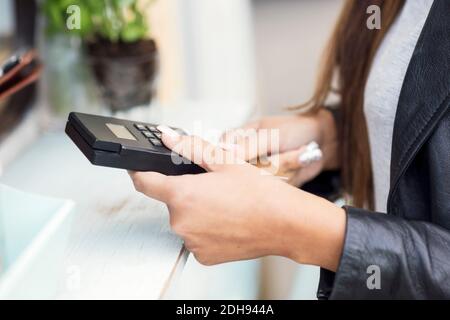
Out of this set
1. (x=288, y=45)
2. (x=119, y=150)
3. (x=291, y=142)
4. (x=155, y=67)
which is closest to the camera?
(x=119, y=150)

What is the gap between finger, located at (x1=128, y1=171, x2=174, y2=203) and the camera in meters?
0.46

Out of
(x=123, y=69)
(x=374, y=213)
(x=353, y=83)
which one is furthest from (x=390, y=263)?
(x=123, y=69)

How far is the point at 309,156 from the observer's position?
2.08 feet

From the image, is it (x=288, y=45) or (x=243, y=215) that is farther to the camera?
(x=288, y=45)

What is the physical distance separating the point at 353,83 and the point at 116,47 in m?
0.29

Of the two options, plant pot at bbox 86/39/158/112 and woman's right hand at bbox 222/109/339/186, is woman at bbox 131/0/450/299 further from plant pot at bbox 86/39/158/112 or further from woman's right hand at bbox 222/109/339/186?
plant pot at bbox 86/39/158/112

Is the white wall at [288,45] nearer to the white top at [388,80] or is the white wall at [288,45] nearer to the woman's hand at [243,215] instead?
the white top at [388,80]

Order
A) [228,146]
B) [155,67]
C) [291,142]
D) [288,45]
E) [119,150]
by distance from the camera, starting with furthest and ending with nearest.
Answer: [288,45] < [155,67] < [291,142] < [228,146] < [119,150]

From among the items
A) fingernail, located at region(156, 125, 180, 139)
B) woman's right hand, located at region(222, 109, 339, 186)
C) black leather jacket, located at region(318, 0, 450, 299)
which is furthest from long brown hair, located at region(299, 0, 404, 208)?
fingernail, located at region(156, 125, 180, 139)

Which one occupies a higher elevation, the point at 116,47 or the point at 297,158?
the point at 116,47

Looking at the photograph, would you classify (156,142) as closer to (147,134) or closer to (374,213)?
(147,134)

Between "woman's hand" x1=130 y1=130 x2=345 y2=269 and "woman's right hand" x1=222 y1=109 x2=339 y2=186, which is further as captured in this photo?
"woman's right hand" x1=222 y1=109 x2=339 y2=186

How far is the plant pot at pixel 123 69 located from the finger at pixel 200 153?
0.92ft

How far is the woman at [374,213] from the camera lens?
17.9 inches
